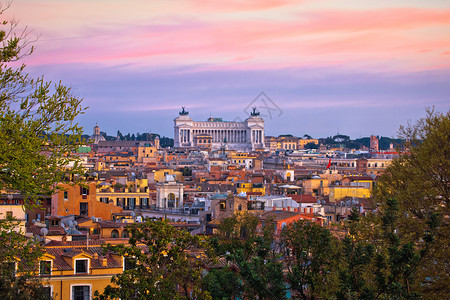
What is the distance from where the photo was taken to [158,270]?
588 inches

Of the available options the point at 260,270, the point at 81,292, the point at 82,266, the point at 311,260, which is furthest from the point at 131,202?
the point at 260,270

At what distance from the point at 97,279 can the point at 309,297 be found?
14.4 ft

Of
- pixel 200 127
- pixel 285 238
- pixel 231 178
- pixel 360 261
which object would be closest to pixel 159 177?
pixel 231 178

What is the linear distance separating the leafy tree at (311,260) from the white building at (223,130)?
171 meters

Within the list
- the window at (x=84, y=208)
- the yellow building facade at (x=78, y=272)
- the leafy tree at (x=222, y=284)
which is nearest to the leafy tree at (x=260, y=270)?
the leafy tree at (x=222, y=284)

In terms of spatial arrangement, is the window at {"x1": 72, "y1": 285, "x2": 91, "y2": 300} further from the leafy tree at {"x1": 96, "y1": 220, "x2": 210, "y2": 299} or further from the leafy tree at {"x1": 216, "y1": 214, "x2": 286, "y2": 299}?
the leafy tree at {"x1": 216, "y1": 214, "x2": 286, "y2": 299}

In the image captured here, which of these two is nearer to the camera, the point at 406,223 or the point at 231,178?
the point at 406,223

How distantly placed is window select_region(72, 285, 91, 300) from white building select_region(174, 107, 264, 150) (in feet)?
569

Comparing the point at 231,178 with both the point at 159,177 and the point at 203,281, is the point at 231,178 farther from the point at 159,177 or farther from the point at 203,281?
the point at 203,281

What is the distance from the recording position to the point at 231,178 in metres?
69.2

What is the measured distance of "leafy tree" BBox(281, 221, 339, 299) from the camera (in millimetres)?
17812

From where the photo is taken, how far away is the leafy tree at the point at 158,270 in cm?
1461

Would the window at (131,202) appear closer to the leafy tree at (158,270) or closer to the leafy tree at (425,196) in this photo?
the leafy tree at (425,196)

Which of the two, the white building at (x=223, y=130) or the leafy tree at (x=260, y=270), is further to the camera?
the white building at (x=223, y=130)
